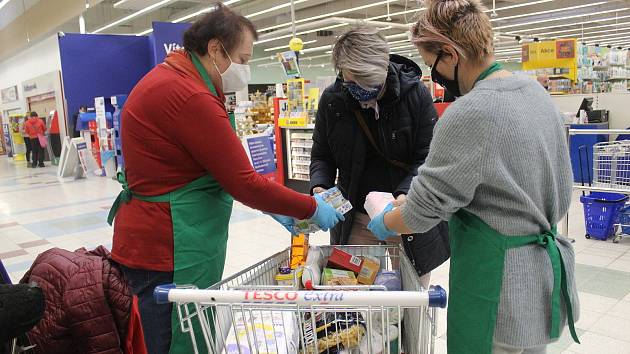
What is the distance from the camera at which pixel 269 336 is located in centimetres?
129

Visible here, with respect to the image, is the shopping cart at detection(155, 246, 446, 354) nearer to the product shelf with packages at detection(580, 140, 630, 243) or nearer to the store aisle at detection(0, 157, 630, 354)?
the store aisle at detection(0, 157, 630, 354)

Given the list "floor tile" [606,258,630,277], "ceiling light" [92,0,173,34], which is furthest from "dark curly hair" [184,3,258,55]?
"ceiling light" [92,0,173,34]

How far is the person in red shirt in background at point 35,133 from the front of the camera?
14.9 meters

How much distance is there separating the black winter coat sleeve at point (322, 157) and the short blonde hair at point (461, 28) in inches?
33.1

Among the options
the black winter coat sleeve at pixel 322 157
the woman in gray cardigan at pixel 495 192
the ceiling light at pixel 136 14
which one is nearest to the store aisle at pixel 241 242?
the black winter coat sleeve at pixel 322 157

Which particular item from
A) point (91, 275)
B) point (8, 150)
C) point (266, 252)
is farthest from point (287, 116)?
point (8, 150)

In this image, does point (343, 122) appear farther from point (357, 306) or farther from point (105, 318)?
point (105, 318)

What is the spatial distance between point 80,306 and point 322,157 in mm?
1144

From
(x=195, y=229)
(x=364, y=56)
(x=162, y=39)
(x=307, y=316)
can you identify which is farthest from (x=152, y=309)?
(x=162, y=39)

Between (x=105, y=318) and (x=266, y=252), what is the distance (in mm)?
3862

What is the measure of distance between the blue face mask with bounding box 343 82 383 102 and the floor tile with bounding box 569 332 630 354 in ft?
6.73

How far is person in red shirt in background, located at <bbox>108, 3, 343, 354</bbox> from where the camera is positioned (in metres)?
1.47

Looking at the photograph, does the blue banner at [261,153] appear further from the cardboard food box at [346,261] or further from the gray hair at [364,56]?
the cardboard food box at [346,261]

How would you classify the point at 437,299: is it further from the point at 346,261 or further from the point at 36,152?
the point at 36,152
